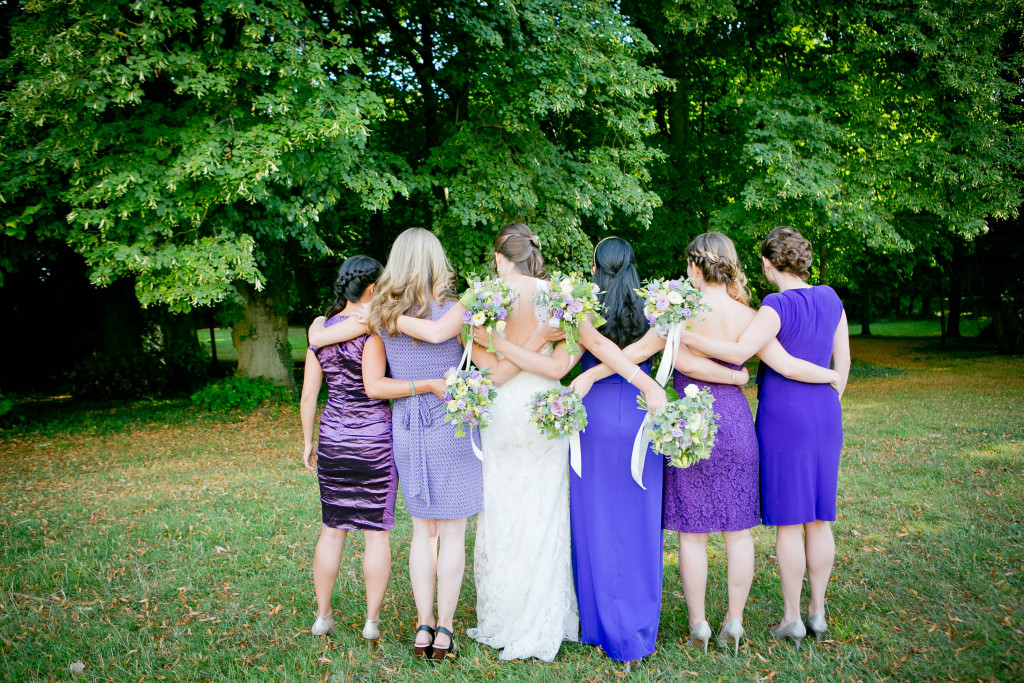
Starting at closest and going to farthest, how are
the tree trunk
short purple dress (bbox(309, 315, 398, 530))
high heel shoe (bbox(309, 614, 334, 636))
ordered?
short purple dress (bbox(309, 315, 398, 530)), high heel shoe (bbox(309, 614, 334, 636)), the tree trunk

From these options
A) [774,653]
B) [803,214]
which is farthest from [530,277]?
[803,214]

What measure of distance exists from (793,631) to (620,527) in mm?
1249

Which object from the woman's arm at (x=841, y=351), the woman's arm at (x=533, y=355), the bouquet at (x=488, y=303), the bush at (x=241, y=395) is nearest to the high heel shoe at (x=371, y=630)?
the woman's arm at (x=533, y=355)

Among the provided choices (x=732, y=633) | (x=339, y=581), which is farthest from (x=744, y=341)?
(x=339, y=581)

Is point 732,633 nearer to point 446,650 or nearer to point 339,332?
point 446,650

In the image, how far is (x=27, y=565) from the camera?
5.29 m

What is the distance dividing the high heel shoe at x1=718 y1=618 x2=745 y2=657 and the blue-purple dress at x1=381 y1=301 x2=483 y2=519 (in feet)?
5.13

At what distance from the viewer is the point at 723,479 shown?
3.65m

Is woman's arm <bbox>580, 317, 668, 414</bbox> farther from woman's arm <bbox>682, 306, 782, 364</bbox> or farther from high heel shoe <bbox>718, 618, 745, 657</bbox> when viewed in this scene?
high heel shoe <bbox>718, 618, 745, 657</bbox>

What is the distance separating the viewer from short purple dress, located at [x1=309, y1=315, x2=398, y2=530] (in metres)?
3.83

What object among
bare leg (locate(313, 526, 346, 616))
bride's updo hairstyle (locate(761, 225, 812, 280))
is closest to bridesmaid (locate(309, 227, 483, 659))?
bare leg (locate(313, 526, 346, 616))

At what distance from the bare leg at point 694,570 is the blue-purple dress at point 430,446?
1199mm

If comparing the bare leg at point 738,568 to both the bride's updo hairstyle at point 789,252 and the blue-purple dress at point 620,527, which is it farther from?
the bride's updo hairstyle at point 789,252

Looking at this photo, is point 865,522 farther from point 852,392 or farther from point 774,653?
point 852,392
